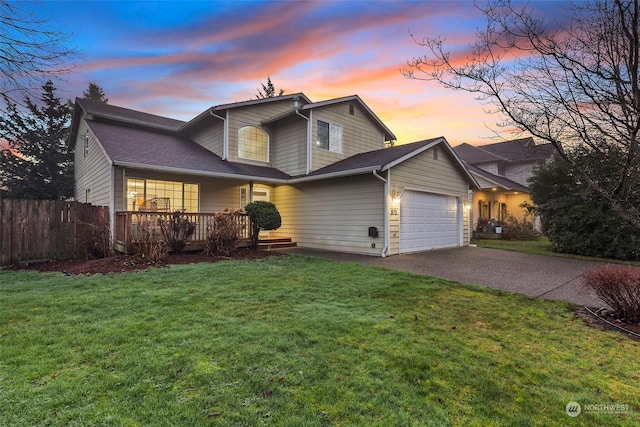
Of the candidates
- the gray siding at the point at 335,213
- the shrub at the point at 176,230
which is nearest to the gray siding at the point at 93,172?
the shrub at the point at 176,230

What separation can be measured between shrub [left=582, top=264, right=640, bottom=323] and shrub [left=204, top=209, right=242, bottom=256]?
839 centimetres

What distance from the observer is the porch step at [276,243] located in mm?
11602

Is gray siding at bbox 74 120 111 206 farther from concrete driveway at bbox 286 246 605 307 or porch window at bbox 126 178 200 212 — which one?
concrete driveway at bbox 286 246 605 307

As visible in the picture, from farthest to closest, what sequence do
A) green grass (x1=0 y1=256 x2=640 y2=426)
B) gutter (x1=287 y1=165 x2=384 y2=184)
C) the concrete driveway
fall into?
gutter (x1=287 y1=165 x2=384 y2=184), the concrete driveway, green grass (x1=0 y1=256 x2=640 y2=426)

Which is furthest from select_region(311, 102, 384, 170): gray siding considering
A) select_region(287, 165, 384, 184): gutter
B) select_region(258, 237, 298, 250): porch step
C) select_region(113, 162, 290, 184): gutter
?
select_region(258, 237, 298, 250): porch step

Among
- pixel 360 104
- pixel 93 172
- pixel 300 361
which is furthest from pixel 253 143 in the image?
pixel 300 361

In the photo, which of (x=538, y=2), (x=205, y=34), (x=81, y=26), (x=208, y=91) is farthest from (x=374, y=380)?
(x=208, y=91)

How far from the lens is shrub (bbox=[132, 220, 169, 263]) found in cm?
803

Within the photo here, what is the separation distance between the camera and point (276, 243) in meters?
12.1

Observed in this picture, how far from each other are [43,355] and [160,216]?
21.9ft

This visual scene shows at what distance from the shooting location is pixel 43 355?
286 centimetres

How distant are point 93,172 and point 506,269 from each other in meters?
14.7

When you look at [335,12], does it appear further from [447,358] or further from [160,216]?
[447,358]

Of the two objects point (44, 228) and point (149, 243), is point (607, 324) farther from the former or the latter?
point (44, 228)
